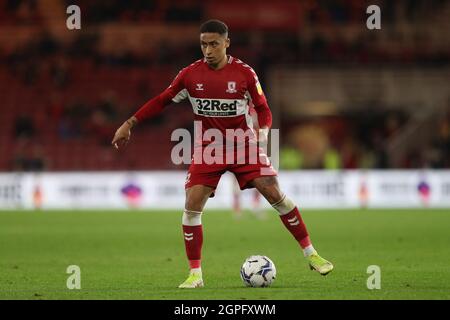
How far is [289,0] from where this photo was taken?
104ft

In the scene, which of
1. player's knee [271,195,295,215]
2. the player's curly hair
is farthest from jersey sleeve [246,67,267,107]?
player's knee [271,195,295,215]

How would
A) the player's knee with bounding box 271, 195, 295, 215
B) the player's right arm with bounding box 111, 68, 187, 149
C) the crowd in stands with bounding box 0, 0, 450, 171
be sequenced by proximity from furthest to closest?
1. the crowd in stands with bounding box 0, 0, 450, 171
2. the player's knee with bounding box 271, 195, 295, 215
3. the player's right arm with bounding box 111, 68, 187, 149

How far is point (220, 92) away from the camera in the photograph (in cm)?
880

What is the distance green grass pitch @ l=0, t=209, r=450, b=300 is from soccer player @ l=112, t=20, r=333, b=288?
54 cm

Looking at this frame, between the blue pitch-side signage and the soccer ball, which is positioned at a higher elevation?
the blue pitch-side signage

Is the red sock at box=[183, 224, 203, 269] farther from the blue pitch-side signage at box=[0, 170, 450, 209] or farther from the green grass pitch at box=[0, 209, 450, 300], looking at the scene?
the blue pitch-side signage at box=[0, 170, 450, 209]

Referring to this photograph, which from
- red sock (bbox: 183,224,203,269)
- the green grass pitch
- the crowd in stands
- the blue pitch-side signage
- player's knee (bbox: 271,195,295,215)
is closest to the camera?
the green grass pitch

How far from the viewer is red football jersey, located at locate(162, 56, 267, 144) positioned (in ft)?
28.9

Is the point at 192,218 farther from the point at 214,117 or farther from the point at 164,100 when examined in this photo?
the point at 164,100

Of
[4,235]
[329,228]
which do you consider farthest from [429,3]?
[4,235]

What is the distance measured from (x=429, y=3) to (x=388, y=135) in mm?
4280

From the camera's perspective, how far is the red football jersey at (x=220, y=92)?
28.9 feet
